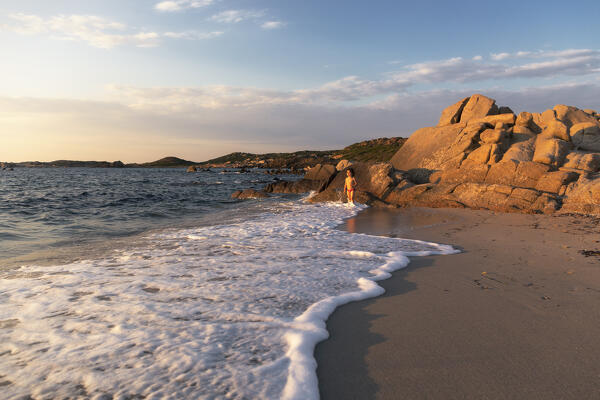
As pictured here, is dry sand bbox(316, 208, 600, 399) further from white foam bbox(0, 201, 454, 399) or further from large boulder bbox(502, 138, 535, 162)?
large boulder bbox(502, 138, 535, 162)

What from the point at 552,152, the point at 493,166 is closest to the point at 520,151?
the point at 552,152

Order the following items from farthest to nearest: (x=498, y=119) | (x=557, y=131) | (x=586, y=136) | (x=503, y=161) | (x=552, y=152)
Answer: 1. (x=498, y=119)
2. (x=586, y=136)
3. (x=557, y=131)
4. (x=503, y=161)
5. (x=552, y=152)

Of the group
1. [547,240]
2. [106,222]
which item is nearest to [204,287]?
[547,240]

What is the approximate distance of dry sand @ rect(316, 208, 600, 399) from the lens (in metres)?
2.35

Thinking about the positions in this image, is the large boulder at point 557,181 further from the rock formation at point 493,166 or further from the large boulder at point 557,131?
the large boulder at point 557,131

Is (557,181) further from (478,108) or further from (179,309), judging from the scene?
(179,309)

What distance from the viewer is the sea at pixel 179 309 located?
2.46 metres

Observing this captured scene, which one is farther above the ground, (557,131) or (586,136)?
(557,131)

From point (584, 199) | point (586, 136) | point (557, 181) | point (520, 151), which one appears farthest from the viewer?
point (586, 136)

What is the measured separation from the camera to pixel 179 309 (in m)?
3.73

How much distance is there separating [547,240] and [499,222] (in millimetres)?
2436

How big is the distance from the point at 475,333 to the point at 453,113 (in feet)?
57.6

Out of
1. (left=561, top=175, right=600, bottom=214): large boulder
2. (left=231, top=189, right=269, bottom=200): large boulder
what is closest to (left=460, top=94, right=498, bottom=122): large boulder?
(left=561, top=175, right=600, bottom=214): large boulder

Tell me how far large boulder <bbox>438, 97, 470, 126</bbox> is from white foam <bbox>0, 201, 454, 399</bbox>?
1367cm
